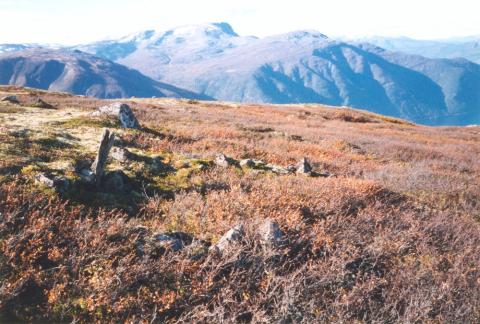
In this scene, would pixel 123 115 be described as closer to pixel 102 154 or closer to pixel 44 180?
pixel 102 154

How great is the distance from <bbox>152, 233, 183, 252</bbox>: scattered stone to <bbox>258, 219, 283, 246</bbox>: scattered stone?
1.76m

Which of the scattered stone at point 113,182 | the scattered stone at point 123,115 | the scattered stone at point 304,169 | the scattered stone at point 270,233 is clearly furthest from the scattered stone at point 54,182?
the scattered stone at point 123,115

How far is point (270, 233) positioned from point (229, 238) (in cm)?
94

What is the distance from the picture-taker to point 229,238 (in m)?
8.05

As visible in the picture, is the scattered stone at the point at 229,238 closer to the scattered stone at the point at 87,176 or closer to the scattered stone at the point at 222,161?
the scattered stone at the point at 87,176

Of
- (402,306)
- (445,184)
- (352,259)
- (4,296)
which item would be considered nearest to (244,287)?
(352,259)

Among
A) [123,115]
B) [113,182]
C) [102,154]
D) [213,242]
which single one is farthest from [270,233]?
[123,115]

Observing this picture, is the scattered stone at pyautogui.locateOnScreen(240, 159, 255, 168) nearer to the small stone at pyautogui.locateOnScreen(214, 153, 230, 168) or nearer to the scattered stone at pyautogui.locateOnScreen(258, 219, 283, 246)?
the small stone at pyautogui.locateOnScreen(214, 153, 230, 168)

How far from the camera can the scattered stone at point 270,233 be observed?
8.18 m

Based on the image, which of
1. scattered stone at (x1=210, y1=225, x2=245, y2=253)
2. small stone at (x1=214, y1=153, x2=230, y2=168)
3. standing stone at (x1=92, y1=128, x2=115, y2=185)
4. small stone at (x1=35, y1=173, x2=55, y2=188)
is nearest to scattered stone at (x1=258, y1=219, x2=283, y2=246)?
scattered stone at (x1=210, y1=225, x2=245, y2=253)

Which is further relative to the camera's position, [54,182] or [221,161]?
[221,161]

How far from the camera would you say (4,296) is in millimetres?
5777

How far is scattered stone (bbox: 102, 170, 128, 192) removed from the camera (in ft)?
33.6

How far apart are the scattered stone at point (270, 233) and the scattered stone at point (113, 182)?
4245mm
